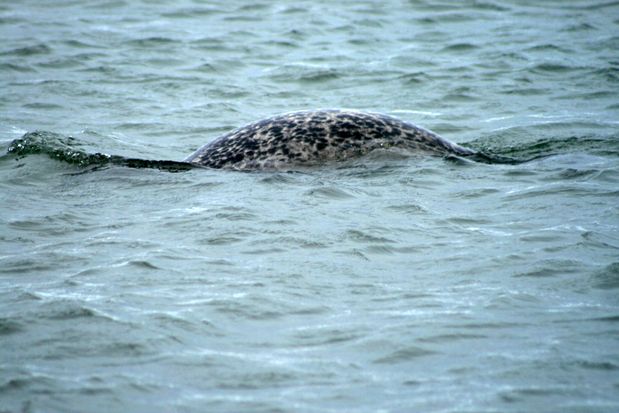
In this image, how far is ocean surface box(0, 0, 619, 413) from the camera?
5.36 m

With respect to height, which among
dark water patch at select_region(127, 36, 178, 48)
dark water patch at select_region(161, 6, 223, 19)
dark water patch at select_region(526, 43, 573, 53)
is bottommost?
dark water patch at select_region(526, 43, 573, 53)

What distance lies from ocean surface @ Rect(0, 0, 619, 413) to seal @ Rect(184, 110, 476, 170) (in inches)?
6.4

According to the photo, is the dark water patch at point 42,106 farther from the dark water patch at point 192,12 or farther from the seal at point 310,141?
the dark water patch at point 192,12

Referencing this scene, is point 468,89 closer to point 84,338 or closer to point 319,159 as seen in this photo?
point 319,159

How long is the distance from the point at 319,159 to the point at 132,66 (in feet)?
25.3

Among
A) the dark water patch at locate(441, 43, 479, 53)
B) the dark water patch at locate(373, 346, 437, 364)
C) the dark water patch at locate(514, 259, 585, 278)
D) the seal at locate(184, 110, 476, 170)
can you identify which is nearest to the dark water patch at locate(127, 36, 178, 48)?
the dark water patch at locate(441, 43, 479, 53)

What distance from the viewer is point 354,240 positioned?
7699 millimetres

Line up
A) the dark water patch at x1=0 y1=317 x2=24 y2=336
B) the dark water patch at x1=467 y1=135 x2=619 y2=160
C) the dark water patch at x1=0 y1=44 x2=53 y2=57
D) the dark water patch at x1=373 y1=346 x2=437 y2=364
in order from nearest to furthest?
the dark water patch at x1=373 y1=346 x2=437 y2=364 → the dark water patch at x1=0 y1=317 x2=24 y2=336 → the dark water patch at x1=467 y1=135 x2=619 y2=160 → the dark water patch at x1=0 y1=44 x2=53 y2=57

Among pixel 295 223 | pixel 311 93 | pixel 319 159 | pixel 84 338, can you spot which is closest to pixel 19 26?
pixel 311 93

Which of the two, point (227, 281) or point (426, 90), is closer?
point (227, 281)

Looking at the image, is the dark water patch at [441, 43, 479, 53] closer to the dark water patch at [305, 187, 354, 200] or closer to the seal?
the seal

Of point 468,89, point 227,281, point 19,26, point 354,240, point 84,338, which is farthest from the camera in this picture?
point 19,26

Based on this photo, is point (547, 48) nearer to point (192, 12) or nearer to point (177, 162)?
point (192, 12)

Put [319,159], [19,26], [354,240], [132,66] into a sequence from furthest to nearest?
[19,26] → [132,66] → [319,159] → [354,240]
